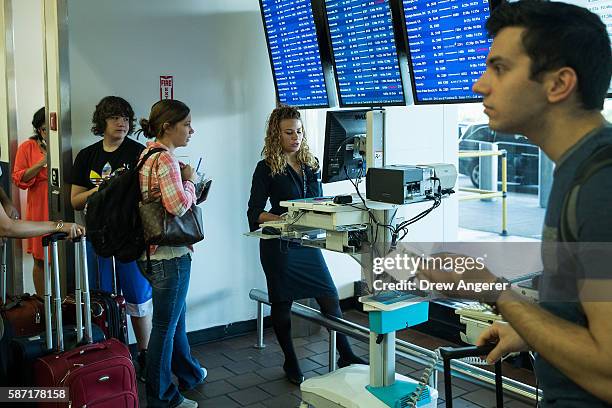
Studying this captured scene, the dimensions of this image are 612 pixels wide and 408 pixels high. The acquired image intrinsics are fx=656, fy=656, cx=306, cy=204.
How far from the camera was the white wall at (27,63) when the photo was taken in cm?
435

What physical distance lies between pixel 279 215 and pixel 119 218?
93cm

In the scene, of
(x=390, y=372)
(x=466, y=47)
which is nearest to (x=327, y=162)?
(x=466, y=47)

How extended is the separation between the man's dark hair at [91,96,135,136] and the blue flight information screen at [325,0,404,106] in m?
1.23

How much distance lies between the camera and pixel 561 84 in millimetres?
1130

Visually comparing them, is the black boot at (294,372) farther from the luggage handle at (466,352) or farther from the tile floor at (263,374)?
the luggage handle at (466,352)

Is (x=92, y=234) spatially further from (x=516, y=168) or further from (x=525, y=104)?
(x=516, y=168)

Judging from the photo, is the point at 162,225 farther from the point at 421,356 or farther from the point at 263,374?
the point at 421,356

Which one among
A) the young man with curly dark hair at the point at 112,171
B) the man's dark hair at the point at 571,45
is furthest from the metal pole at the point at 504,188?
the man's dark hair at the point at 571,45

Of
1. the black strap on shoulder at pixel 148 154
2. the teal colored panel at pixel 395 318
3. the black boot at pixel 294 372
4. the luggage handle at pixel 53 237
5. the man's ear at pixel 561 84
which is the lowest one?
the black boot at pixel 294 372

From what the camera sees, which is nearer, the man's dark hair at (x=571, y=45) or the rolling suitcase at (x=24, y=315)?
the man's dark hair at (x=571, y=45)

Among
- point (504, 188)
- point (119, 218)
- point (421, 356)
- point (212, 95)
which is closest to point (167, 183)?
point (119, 218)

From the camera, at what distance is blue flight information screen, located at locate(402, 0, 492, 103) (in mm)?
2906

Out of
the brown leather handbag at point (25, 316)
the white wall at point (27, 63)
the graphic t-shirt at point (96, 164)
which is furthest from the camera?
the white wall at point (27, 63)

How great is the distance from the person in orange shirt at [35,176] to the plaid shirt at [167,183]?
123 cm
